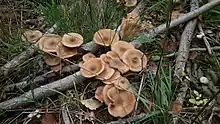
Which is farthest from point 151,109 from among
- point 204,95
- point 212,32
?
point 212,32

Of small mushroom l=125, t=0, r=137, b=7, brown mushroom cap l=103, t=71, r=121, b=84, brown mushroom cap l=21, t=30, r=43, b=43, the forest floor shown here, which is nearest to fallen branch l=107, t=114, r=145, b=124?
the forest floor

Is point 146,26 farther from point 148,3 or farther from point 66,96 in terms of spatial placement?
point 66,96

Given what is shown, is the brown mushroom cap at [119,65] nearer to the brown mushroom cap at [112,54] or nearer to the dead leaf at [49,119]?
the brown mushroom cap at [112,54]

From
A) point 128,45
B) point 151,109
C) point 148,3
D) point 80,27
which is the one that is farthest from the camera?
point 148,3

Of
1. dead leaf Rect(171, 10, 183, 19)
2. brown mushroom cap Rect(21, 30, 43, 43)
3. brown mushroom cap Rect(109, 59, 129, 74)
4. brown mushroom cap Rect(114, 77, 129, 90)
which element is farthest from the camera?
dead leaf Rect(171, 10, 183, 19)

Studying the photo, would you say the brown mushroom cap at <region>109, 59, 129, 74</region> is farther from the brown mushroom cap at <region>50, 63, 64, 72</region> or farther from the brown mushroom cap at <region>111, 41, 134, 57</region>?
the brown mushroom cap at <region>50, 63, 64, 72</region>

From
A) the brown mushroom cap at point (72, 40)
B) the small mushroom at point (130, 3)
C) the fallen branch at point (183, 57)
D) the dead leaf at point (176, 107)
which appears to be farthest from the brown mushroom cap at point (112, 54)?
the small mushroom at point (130, 3)
